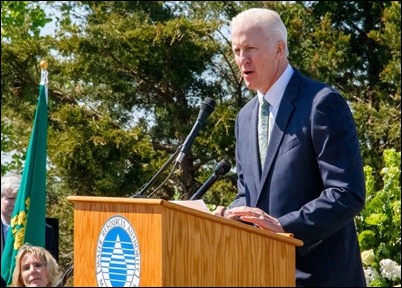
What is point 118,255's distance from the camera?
3.86m

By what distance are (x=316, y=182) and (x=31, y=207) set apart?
351 centimetres

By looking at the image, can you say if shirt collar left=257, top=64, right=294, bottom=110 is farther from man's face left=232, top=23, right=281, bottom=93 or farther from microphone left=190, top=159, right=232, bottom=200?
microphone left=190, top=159, right=232, bottom=200

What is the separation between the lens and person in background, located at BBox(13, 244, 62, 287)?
570 centimetres

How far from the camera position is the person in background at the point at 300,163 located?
4.44 meters

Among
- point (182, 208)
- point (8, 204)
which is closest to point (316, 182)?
point (182, 208)

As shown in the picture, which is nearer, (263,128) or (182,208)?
(182,208)

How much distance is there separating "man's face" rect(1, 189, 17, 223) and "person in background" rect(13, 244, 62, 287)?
1.96 metres

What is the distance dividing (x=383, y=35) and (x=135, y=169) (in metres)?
3.08

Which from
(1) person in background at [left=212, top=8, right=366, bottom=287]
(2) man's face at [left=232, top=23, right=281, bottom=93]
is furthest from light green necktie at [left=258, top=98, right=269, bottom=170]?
(2) man's face at [left=232, top=23, right=281, bottom=93]

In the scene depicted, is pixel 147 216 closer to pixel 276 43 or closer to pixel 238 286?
pixel 238 286

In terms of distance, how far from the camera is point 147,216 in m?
3.78

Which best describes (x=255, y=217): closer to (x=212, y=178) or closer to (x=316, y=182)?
(x=316, y=182)

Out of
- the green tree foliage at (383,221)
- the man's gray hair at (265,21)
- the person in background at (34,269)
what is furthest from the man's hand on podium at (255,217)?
the green tree foliage at (383,221)

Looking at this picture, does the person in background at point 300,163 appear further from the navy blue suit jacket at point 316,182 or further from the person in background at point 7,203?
the person in background at point 7,203
